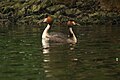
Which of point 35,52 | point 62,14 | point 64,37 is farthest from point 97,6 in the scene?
point 35,52

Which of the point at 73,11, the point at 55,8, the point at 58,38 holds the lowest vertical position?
the point at 73,11

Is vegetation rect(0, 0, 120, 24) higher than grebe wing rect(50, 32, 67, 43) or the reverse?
the reverse

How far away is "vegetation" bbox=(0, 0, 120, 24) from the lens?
219 ft

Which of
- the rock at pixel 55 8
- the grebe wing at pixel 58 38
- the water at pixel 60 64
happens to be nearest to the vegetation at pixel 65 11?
the rock at pixel 55 8

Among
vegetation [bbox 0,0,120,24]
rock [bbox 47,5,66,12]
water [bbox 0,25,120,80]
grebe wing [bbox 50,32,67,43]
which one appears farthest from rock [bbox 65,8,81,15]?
water [bbox 0,25,120,80]

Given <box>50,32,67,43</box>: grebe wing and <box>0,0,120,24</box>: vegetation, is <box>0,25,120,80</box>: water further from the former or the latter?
<box>0,0,120,24</box>: vegetation

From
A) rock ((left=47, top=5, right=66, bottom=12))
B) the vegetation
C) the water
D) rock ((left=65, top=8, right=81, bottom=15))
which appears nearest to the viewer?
the water

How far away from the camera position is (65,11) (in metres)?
72.5

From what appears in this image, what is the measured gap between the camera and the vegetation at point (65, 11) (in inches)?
2633

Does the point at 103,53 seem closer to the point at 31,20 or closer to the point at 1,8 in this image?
the point at 31,20

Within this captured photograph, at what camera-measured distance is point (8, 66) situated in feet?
64.6

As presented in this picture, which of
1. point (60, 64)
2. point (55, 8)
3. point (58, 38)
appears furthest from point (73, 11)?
point (60, 64)

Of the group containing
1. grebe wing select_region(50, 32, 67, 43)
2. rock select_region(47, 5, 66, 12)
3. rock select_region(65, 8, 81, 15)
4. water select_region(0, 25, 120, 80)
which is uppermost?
water select_region(0, 25, 120, 80)

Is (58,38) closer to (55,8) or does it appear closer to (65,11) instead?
(65,11)
